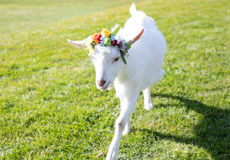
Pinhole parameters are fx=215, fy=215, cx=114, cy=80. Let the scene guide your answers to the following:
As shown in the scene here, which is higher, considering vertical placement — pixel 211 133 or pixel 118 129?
pixel 118 129

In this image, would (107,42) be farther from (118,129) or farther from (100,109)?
(100,109)

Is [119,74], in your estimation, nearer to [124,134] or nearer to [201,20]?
[124,134]

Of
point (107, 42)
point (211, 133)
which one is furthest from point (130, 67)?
point (211, 133)

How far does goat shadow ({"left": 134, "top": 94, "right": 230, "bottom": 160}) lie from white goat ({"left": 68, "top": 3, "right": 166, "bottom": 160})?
2.55 ft

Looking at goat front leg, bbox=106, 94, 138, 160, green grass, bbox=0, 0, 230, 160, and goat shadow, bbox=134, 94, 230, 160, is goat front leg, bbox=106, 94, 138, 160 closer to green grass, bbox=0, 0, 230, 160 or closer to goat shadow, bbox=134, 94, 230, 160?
green grass, bbox=0, 0, 230, 160

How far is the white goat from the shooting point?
2.84m

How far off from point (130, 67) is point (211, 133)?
1.91m

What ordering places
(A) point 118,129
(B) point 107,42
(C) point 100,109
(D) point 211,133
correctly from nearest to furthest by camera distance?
1. (B) point 107,42
2. (A) point 118,129
3. (D) point 211,133
4. (C) point 100,109

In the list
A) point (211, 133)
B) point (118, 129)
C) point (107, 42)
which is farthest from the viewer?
point (211, 133)

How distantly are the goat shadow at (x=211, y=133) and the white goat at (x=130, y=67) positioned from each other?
0.78 m

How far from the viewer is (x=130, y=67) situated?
3.30m

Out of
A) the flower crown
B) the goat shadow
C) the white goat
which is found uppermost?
the flower crown

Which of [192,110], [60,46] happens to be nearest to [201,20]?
[60,46]

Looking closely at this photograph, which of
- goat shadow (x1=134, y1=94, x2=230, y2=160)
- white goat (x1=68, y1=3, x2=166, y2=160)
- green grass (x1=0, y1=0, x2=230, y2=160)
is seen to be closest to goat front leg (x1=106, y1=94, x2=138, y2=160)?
white goat (x1=68, y1=3, x2=166, y2=160)
